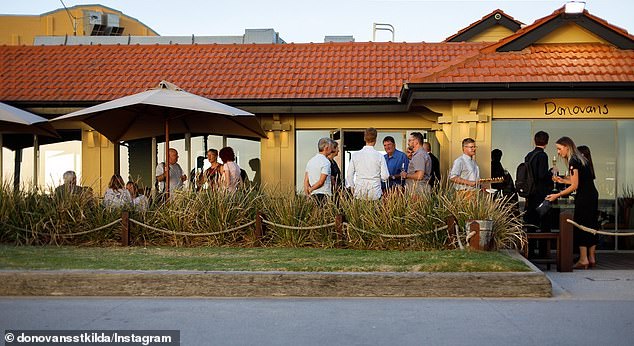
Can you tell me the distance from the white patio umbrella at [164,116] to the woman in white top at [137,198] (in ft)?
1.59

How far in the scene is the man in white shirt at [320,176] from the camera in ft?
39.3

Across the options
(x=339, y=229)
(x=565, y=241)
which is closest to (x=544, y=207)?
(x=565, y=241)

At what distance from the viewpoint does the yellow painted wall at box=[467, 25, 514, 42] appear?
24656 mm

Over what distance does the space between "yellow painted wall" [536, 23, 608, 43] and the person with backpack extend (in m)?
3.91

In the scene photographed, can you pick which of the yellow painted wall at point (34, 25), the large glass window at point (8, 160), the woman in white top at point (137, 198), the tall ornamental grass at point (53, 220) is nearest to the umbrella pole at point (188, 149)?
the large glass window at point (8, 160)

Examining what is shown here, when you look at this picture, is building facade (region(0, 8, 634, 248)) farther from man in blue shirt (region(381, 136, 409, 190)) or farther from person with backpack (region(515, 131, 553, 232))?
person with backpack (region(515, 131, 553, 232))

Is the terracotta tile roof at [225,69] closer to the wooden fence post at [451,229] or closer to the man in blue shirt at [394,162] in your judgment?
the man in blue shirt at [394,162]

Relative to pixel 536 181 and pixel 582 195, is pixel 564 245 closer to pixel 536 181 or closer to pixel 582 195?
pixel 582 195

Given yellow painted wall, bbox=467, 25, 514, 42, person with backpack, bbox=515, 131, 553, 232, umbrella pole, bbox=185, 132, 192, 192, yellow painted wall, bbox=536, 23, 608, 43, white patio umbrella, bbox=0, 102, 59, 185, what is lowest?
person with backpack, bbox=515, 131, 553, 232

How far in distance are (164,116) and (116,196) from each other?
192 cm

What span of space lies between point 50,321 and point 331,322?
252 centimetres

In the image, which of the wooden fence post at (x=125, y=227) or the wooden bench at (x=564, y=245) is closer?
the wooden bench at (x=564, y=245)

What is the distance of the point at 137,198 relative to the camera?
12711mm

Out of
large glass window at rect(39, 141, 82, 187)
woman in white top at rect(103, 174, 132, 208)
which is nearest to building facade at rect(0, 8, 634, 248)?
large glass window at rect(39, 141, 82, 187)
